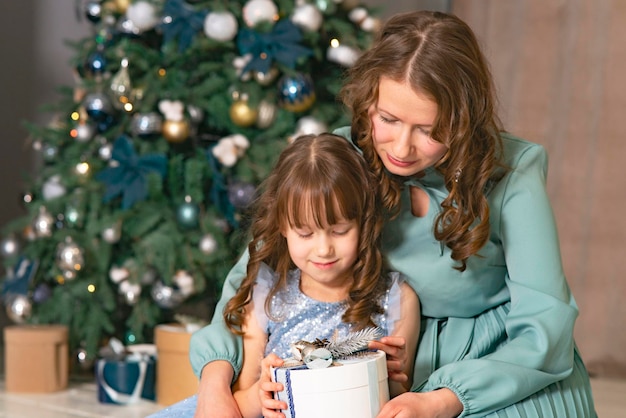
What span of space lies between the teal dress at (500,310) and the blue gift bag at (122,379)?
1141mm

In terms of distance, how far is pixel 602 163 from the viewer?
3613mm

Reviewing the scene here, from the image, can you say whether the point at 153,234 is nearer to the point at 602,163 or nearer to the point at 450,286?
the point at 450,286

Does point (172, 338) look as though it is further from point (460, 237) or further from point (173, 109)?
point (460, 237)

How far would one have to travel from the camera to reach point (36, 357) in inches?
116

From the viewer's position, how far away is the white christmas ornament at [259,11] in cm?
283

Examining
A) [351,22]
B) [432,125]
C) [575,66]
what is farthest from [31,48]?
[432,125]

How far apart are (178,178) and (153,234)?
0.20 meters

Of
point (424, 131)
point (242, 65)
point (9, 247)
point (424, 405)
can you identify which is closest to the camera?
point (424, 405)

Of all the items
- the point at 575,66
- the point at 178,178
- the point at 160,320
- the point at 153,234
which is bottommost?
the point at 160,320

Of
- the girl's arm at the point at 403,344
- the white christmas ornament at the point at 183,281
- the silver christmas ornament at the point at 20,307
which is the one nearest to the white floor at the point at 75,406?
the silver christmas ornament at the point at 20,307

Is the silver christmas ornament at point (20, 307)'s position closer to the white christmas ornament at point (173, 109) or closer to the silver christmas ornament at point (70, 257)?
the silver christmas ornament at point (70, 257)

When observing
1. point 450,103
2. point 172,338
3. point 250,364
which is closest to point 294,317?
point 250,364

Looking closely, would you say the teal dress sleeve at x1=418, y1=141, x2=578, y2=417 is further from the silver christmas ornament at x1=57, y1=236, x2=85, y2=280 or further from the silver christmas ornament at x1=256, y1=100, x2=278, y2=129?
the silver christmas ornament at x1=57, y1=236, x2=85, y2=280

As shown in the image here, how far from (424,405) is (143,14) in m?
1.88
